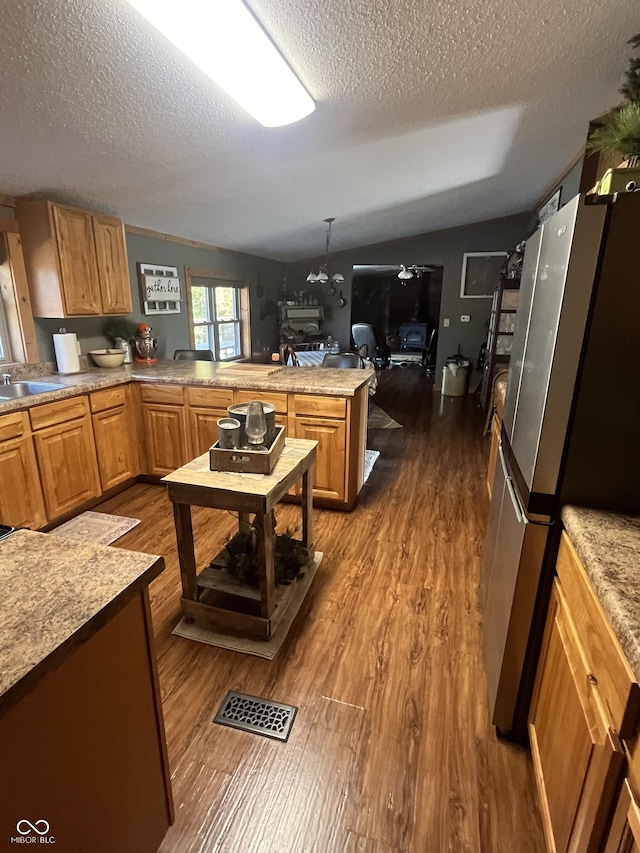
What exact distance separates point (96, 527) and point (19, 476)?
0.56 m

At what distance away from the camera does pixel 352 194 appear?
414cm

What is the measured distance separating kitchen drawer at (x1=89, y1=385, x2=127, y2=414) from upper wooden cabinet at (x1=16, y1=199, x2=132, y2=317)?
595mm

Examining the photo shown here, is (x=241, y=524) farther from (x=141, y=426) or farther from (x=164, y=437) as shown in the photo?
(x=141, y=426)

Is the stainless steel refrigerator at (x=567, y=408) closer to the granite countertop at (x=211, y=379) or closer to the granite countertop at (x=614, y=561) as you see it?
the granite countertop at (x=614, y=561)

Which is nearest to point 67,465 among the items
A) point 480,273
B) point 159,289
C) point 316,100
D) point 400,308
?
point 159,289

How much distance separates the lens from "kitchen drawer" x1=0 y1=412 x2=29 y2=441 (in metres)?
2.40

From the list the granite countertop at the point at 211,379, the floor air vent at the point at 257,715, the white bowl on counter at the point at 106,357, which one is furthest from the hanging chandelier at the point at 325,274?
the floor air vent at the point at 257,715

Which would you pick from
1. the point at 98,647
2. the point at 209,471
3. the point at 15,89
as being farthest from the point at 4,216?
the point at 98,647

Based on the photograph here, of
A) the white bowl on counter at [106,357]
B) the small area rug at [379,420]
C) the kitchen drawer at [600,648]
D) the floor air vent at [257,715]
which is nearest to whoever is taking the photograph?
the kitchen drawer at [600,648]

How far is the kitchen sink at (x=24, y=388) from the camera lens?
289cm

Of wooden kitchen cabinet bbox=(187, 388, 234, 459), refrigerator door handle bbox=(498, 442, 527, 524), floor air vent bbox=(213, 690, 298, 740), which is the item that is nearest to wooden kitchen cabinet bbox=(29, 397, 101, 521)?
wooden kitchen cabinet bbox=(187, 388, 234, 459)

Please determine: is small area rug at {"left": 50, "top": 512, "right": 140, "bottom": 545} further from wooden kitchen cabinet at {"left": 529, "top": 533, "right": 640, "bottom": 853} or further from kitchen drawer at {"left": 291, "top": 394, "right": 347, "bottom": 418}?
wooden kitchen cabinet at {"left": 529, "top": 533, "right": 640, "bottom": 853}

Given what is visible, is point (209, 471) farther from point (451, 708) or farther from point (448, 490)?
point (448, 490)

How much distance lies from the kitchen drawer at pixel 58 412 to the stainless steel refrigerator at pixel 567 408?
2615mm
